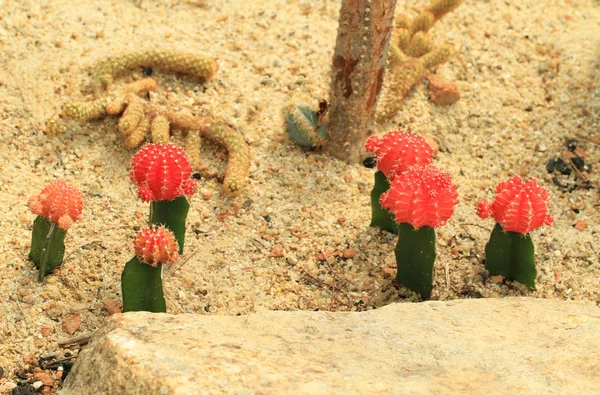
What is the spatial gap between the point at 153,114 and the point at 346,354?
213 cm

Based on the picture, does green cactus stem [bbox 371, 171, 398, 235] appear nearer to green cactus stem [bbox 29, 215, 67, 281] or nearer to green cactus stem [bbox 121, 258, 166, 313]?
green cactus stem [bbox 121, 258, 166, 313]

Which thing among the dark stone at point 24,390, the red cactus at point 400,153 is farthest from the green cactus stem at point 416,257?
the dark stone at point 24,390

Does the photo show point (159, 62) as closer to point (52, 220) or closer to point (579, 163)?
point (52, 220)

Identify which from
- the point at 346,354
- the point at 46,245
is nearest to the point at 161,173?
the point at 46,245

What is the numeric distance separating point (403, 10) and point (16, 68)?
2403 mm

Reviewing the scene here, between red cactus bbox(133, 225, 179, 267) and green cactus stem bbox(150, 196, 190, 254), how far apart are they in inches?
12.9

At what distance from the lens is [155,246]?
110 inches

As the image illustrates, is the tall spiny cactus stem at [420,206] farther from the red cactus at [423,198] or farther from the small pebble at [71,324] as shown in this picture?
the small pebble at [71,324]

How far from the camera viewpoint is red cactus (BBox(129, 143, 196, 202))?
117 inches

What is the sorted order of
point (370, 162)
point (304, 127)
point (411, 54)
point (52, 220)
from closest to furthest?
point (52, 220), point (304, 127), point (370, 162), point (411, 54)

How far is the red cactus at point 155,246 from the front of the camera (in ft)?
9.19

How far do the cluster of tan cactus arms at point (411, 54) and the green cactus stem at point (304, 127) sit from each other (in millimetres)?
397

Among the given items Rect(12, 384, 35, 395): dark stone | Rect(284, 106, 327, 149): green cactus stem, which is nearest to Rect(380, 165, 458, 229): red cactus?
Rect(284, 106, 327, 149): green cactus stem

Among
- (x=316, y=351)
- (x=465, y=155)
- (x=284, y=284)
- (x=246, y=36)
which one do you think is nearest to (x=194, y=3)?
(x=246, y=36)
